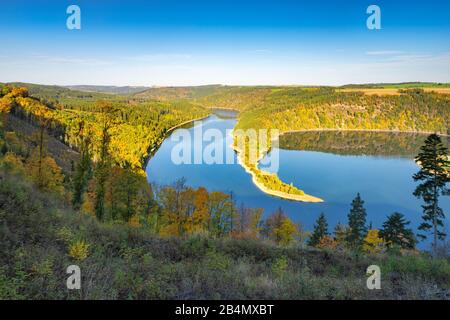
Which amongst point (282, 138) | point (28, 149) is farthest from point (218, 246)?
point (282, 138)

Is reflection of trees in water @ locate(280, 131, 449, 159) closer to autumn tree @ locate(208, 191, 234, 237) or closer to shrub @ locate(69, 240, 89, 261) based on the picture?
autumn tree @ locate(208, 191, 234, 237)

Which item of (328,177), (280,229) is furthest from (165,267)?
(328,177)

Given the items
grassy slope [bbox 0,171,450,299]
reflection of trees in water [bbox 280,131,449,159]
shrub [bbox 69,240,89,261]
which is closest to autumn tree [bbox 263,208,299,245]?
grassy slope [bbox 0,171,450,299]

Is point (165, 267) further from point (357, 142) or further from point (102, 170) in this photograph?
point (357, 142)
